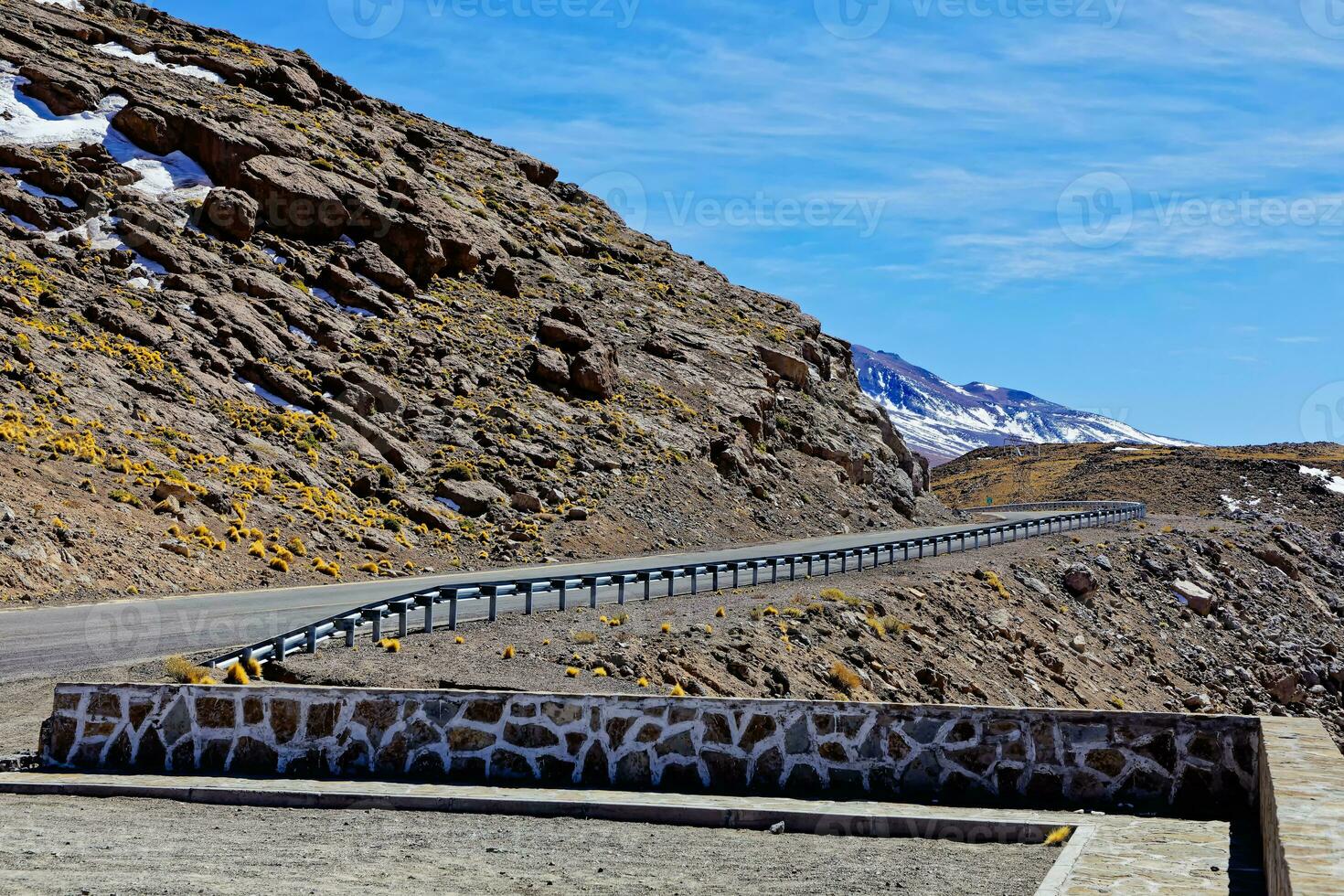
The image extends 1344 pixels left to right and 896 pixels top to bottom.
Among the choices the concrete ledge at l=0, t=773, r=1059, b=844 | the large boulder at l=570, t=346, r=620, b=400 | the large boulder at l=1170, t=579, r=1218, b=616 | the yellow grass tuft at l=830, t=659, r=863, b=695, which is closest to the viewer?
the concrete ledge at l=0, t=773, r=1059, b=844

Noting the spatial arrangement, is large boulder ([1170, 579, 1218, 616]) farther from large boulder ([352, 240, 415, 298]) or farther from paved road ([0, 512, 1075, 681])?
large boulder ([352, 240, 415, 298])

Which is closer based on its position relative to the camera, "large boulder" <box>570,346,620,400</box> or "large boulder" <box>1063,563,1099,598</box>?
"large boulder" <box>1063,563,1099,598</box>

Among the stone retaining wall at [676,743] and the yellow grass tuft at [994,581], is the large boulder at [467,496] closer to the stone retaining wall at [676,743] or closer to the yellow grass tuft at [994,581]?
the yellow grass tuft at [994,581]

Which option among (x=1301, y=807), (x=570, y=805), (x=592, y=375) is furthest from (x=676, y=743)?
(x=592, y=375)

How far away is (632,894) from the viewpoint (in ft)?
25.2

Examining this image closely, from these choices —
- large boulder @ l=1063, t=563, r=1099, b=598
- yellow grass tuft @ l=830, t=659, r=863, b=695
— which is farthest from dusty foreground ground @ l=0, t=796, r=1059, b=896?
large boulder @ l=1063, t=563, r=1099, b=598

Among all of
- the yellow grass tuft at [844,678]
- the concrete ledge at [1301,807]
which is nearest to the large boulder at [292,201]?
Answer: the yellow grass tuft at [844,678]

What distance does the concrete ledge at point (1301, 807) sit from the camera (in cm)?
549

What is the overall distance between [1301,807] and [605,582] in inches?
748

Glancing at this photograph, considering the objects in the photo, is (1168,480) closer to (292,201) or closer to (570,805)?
(292,201)

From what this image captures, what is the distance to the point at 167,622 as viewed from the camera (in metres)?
23.0

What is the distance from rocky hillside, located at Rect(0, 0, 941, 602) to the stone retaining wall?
16435 millimetres

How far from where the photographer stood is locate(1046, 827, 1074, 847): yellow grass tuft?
9047mm

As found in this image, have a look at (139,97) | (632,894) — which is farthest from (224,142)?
(632,894)
